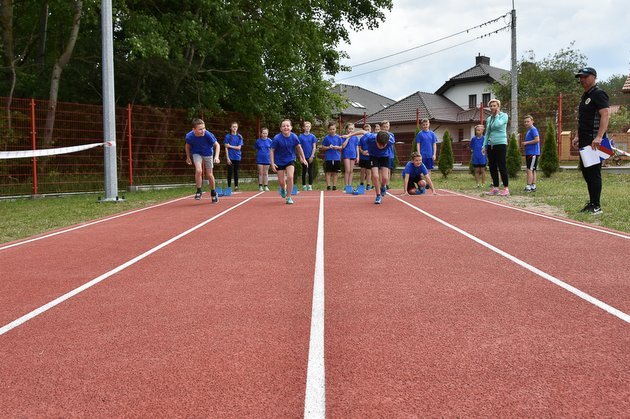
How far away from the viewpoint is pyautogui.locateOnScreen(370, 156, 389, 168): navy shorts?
36.1 ft

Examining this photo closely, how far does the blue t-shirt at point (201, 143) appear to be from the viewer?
11781 mm

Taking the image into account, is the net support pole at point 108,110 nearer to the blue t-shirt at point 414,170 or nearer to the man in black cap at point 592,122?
the blue t-shirt at point 414,170

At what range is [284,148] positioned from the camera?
38.9 feet

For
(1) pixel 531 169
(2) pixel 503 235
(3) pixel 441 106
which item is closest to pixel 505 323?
(2) pixel 503 235

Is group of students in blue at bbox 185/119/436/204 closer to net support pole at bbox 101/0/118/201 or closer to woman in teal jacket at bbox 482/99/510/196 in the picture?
woman in teal jacket at bbox 482/99/510/196

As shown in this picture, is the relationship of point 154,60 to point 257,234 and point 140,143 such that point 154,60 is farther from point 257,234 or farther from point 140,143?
point 257,234

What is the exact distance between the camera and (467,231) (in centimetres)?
736

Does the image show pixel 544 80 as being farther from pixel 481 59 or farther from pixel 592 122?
pixel 592 122

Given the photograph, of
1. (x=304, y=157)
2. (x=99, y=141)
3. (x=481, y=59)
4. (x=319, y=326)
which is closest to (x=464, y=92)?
(x=481, y=59)

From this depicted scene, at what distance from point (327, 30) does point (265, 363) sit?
81.4 feet

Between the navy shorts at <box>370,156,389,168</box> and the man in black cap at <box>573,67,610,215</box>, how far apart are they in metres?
3.72

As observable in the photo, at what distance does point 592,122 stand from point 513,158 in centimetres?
1088

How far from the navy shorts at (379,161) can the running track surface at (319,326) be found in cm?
418

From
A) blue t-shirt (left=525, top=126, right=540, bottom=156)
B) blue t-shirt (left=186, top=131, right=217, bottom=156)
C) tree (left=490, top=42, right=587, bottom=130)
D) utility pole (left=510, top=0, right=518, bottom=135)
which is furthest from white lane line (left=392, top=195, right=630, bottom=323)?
tree (left=490, top=42, right=587, bottom=130)
